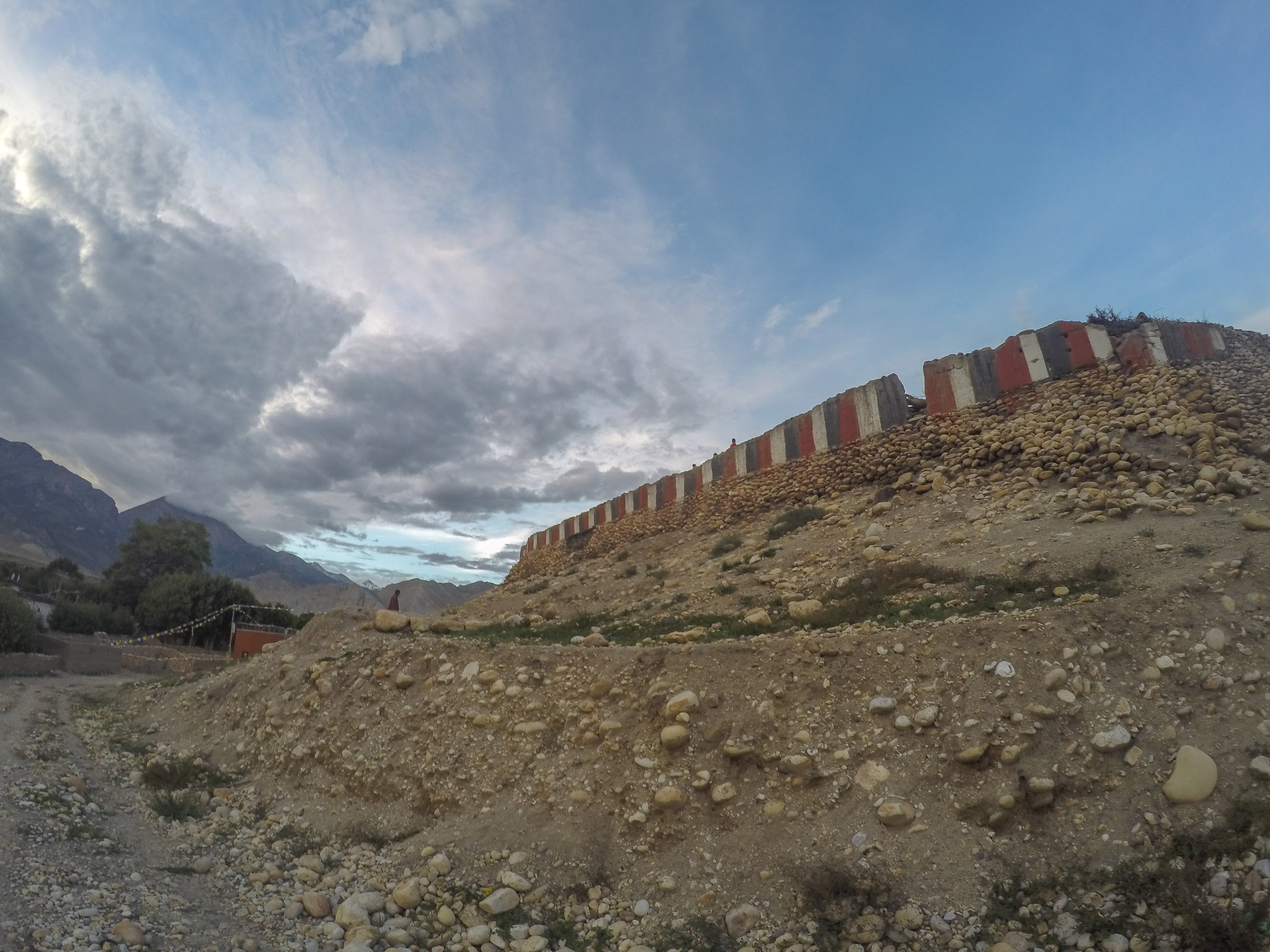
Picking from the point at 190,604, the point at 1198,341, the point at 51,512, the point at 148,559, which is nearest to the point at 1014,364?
the point at 1198,341

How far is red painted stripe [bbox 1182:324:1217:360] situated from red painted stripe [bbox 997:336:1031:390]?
2.22 metres

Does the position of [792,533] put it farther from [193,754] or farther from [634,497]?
[193,754]

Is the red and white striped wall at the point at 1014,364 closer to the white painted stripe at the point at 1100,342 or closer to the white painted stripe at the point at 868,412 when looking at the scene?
the white painted stripe at the point at 1100,342

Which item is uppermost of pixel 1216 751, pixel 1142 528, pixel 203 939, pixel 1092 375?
pixel 1092 375

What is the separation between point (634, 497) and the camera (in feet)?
63.8

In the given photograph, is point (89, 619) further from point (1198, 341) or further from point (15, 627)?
point (1198, 341)

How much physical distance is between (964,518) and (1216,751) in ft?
19.5

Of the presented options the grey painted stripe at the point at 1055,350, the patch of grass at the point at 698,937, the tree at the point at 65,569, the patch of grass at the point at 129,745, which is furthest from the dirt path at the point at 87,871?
the tree at the point at 65,569

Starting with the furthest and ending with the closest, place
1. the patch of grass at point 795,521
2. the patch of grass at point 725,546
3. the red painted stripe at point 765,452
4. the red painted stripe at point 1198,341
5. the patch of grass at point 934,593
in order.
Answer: the red painted stripe at point 765,452 < the patch of grass at point 725,546 < the patch of grass at point 795,521 < the red painted stripe at point 1198,341 < the patch of grass at point 934,593

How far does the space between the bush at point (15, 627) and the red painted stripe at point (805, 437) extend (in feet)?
61.8

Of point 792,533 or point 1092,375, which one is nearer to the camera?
point 1092,375

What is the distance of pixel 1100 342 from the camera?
36.4 feet

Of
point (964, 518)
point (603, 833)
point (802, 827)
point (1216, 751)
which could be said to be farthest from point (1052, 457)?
point (603, 833)

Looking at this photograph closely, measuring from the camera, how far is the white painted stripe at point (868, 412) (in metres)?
13.1
